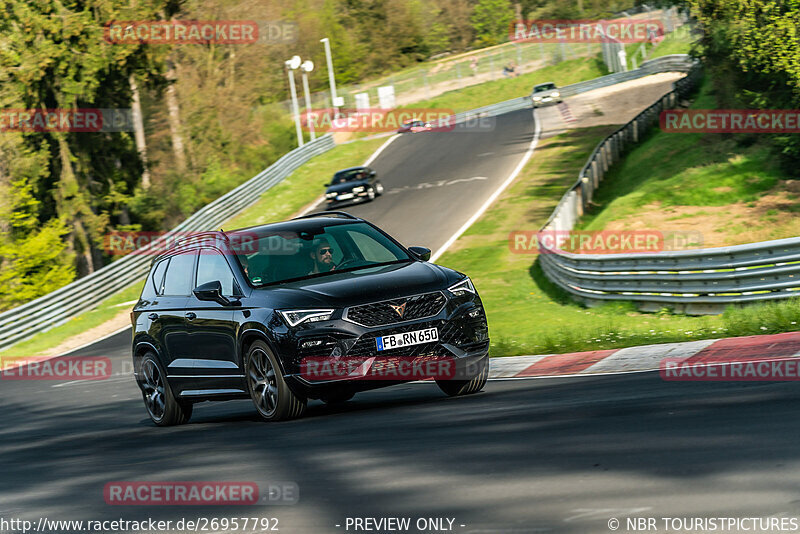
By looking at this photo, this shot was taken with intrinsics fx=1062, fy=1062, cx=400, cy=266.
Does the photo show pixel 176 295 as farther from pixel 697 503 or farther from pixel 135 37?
pixel 135 37

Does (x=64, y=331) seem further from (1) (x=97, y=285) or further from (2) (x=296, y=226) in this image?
(2) (x=296, y=226)

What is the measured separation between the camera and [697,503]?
16.0 ft

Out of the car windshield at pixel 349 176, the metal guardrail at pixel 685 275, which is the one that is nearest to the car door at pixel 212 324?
the metal guardrail at pixel 685 275

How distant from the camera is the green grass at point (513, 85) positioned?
70.9 metres

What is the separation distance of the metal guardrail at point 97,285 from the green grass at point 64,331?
10.8 inches

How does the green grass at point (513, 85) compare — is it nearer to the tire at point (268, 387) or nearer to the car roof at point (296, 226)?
the car roof at point (296, 226)

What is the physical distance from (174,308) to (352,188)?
3191 cm

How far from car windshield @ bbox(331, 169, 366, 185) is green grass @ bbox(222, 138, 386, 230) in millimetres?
2365

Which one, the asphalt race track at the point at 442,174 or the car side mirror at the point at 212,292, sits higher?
the car side mirror at the point at 212,292

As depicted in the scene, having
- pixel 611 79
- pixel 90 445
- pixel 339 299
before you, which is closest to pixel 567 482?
pixel 339 299

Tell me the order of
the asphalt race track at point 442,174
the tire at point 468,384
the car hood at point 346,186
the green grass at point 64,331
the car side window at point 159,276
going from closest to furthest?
the tire at point 468,384, the car side window at point 159,276, the green grass at point 64,331, the asphalt race track at point 442,174, the car hood at point 346,186

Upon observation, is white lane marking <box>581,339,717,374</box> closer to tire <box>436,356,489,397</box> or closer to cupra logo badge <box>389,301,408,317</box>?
tire <box>436,356,489,397</box>

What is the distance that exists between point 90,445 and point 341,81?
93.1 metres

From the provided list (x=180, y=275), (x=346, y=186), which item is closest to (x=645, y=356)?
(x=180, y=275)
